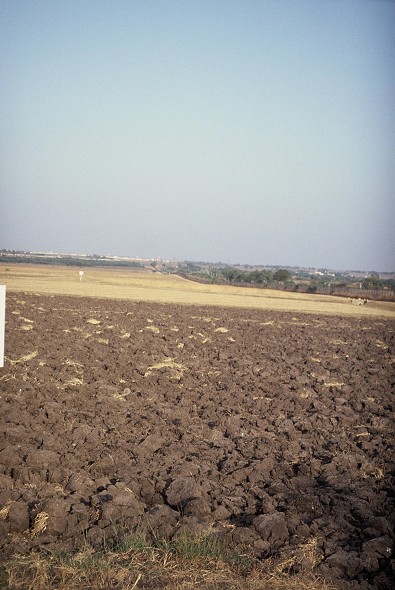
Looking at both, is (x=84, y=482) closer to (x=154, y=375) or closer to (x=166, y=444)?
(x=166, y=444)

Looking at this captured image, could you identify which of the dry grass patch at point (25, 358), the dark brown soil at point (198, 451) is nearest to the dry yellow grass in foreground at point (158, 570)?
the dark brown soil at point (198, 451)

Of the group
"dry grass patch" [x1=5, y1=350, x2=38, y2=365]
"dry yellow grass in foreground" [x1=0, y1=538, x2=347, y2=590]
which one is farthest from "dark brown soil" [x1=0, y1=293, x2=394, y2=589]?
"dry yellow grass in foreground" [x1=0, y1=538, x2=347, y2=590]

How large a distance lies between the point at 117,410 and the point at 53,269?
64.9 meters

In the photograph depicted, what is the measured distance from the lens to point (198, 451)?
750 centimetres

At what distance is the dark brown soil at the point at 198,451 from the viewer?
5.05m

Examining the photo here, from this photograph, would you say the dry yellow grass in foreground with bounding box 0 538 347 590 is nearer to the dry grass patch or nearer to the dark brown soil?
the dark brown soil

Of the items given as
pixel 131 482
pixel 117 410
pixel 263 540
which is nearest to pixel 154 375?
pixel 117 410

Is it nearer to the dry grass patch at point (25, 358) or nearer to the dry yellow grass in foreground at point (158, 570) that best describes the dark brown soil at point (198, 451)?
the dry grass patch at point (25, 358)

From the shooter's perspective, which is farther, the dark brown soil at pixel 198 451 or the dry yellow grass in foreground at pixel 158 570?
the dark brown soil at pixel 198 451

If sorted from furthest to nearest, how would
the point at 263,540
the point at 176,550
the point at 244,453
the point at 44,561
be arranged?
the point at 244,453 → the point at 263,540 → the point at 176,550 → the point at 44,561

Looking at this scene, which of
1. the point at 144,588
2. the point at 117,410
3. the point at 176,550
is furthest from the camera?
the point at 117,410

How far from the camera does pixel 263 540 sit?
4.95 meters

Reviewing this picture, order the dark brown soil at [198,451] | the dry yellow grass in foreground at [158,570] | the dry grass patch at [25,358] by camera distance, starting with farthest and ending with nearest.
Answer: the dry grass patch at [25,358] → the dark brown soil at [198,451] → the dry yellow grass in foreground at [158,570]

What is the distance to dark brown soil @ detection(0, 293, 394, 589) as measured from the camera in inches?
199
